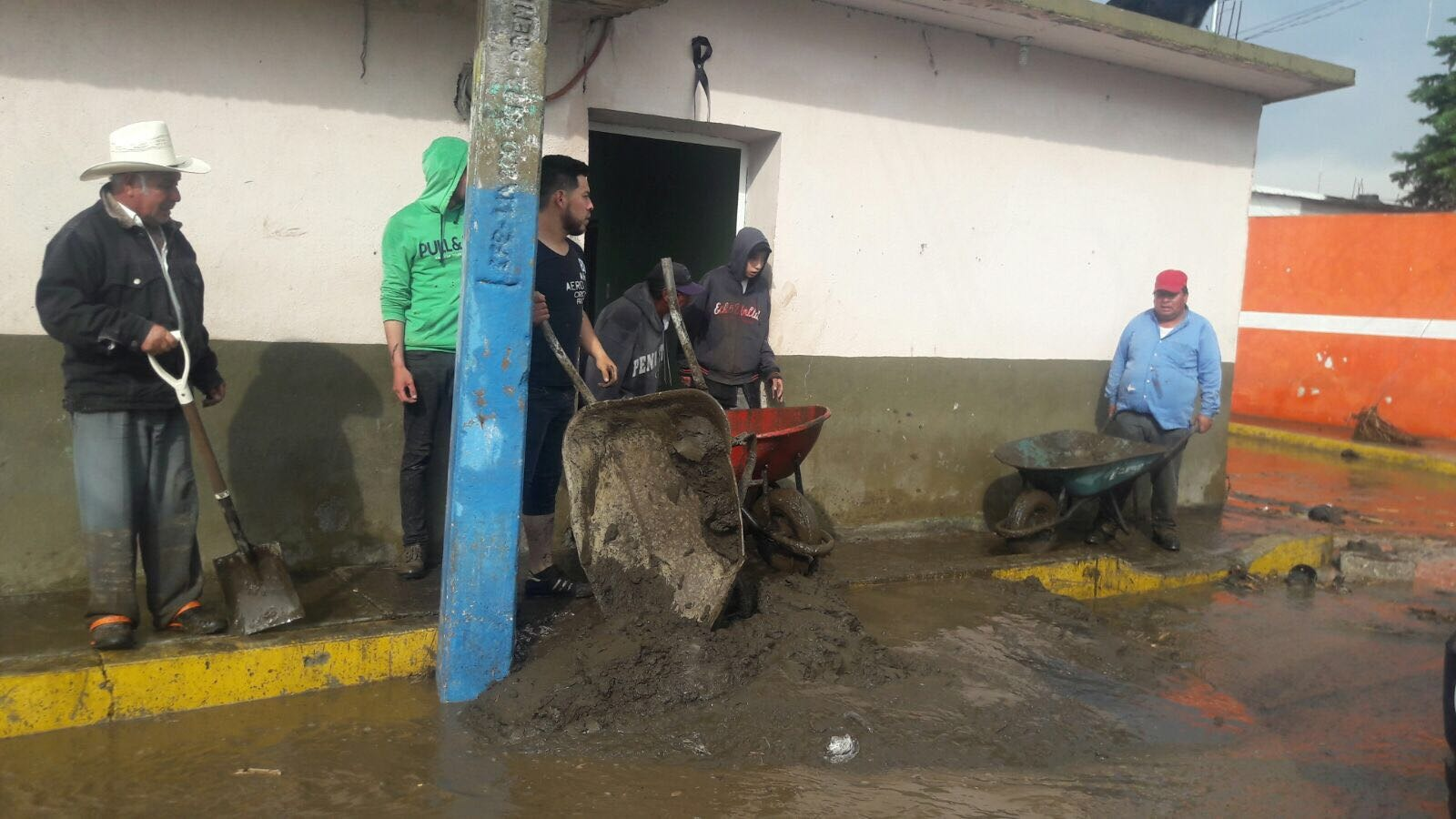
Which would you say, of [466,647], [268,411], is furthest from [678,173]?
[466,647]

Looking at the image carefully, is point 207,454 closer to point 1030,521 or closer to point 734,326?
point 734,326

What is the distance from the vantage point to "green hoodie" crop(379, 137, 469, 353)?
4863 mm

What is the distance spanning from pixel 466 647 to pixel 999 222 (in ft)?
16.8

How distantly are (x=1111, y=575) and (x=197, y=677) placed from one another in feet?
17.3

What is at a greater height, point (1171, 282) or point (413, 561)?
point (1171, 282)

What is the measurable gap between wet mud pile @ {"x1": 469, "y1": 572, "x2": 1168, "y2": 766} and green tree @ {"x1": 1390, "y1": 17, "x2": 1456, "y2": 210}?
25.7 metres

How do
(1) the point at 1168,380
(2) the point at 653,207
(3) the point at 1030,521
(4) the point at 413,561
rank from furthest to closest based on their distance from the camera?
(2) the point at 653,207
(1) the point at 1168,380
(3) the point at 1030,521
(4) the point at 413,561

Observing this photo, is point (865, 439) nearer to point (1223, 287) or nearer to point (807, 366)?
point (807, 366)

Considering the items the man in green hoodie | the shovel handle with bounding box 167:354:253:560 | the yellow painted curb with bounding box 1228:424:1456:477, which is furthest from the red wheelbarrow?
the yellow painted curb with bounding box 1228:424:1456:477

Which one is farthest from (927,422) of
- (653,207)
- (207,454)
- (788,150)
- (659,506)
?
(207,454)

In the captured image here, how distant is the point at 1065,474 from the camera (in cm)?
679

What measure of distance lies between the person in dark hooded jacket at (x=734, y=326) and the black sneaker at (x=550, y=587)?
5.48 feet

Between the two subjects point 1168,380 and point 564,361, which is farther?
point 1168,380

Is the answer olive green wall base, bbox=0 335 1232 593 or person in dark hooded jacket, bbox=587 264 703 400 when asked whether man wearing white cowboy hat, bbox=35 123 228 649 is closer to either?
olive green wall base, bbox=0 335 1232 593
